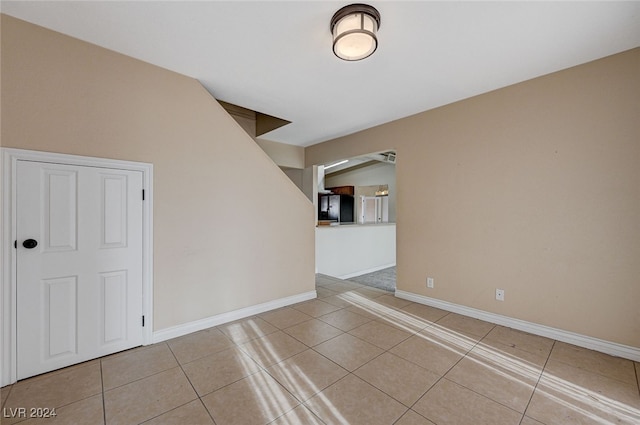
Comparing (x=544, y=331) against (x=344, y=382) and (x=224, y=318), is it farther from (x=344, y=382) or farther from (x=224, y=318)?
(x=224, y=318)

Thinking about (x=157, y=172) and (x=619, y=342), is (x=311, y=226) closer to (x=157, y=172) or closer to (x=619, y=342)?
(x=157, y=172)

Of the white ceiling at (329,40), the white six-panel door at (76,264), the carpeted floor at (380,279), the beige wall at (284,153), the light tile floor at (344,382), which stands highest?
the white ceiling at (329,40)

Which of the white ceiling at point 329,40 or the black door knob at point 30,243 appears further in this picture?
the black door knob at point 30,243

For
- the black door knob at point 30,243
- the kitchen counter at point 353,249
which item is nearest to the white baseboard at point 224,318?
the black door knob at point 30,243

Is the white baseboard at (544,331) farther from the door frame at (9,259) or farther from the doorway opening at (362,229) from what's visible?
the door frame at (9,259)

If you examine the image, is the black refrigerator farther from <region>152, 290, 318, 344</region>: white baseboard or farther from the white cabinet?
<region>152, 290, 318, 344</region>: white baseboard

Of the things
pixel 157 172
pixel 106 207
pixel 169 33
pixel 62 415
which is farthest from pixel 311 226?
pixel 62 415

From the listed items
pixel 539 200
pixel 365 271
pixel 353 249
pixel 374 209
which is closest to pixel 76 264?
pixel 539 200

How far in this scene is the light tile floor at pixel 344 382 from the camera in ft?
5.41

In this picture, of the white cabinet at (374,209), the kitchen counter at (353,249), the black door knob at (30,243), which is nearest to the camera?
the black door knob at (30,243)

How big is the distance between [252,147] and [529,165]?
308cm

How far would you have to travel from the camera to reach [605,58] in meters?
2.36

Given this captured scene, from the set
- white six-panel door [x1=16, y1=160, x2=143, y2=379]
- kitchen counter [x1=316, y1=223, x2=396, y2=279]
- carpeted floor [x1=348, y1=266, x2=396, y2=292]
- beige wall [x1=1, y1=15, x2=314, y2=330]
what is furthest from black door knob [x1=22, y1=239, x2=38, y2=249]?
carpeted floor [x1=348, y1=266, x2=396, y2=292]

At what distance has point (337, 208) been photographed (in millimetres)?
10078
